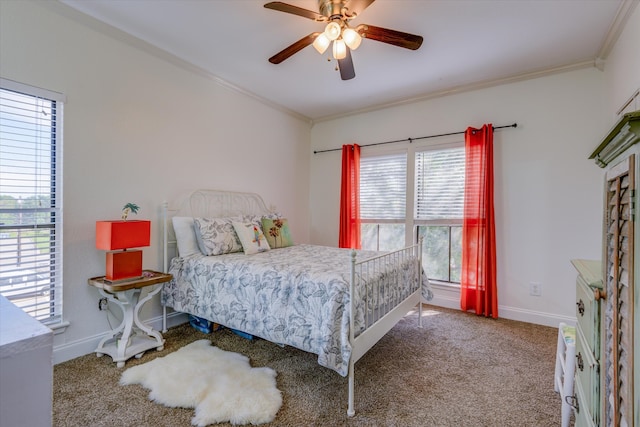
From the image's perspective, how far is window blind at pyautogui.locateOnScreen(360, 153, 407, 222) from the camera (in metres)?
3.96

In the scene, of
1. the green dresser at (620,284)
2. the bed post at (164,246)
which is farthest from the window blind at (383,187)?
the green dresser at (620,284)

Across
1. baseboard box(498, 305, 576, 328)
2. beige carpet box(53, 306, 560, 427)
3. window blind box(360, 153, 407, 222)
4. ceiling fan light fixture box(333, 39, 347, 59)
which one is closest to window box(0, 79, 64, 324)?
beige carpet box(53, 306, 560, 427)

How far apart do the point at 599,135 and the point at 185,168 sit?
4156mm

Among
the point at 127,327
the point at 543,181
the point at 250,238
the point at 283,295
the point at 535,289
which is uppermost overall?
the point at 543,181

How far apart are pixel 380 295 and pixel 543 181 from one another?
7.72ft

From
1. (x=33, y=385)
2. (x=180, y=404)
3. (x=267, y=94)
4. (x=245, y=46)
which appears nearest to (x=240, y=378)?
(x=180, y=404)

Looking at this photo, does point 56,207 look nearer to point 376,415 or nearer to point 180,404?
point 180,404

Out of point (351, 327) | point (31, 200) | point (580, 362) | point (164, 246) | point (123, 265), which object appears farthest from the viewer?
point (164, 246)

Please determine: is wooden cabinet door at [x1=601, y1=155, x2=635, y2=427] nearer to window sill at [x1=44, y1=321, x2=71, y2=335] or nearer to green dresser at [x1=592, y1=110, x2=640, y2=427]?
green dresser at [x1=592, y1=110, x2=640, y2=427]

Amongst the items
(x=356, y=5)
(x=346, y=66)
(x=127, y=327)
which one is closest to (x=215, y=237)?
(x=127, y=327)

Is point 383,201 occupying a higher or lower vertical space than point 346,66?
lower

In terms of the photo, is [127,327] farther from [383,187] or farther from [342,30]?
[383,187]

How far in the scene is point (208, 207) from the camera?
10.8 ft

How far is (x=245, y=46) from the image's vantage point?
8.84 feet
